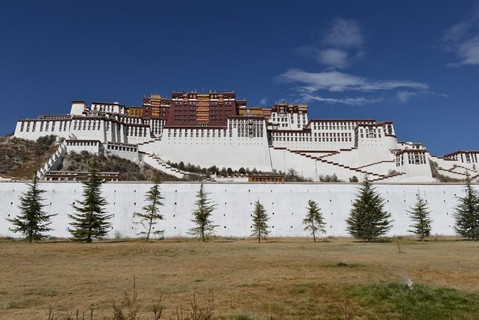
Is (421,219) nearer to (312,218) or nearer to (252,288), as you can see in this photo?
(312,218)

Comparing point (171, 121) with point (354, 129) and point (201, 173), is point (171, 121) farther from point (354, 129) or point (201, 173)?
point (354, 129)

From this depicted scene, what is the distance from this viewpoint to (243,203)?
5425 cm

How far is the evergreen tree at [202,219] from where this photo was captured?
44625 mm

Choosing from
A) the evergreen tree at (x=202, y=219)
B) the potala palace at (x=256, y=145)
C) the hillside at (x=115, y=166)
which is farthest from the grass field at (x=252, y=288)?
the potala palace at (x=256, y=145)

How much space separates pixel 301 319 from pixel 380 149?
363 ft

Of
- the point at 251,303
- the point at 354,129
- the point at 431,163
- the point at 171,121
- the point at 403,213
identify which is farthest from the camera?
the point at 171,121

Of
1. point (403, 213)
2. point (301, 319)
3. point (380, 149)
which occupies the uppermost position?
point (380, 149)

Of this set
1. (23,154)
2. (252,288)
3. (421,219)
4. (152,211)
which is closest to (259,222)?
(152,211)

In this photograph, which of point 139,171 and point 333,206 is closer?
point 333,206

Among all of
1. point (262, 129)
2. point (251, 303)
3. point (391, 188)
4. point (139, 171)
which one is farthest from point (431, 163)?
point (251, 303)

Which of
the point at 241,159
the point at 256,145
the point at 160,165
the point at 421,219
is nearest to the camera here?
the point at 421,219

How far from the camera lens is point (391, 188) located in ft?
183

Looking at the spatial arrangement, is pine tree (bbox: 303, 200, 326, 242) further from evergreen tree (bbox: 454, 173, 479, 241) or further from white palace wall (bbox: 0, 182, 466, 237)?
evergreen tree (bbox: 454, 173, 479, 241)

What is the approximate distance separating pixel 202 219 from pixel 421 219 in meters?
29.7
